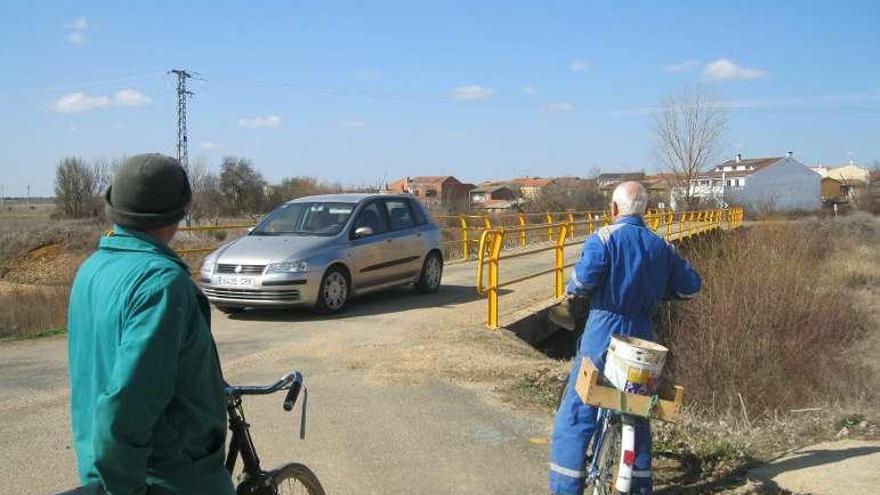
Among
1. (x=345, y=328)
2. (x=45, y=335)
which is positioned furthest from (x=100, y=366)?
(x=45, y=335)

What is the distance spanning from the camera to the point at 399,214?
11.9 m

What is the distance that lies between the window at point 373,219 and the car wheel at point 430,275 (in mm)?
1175

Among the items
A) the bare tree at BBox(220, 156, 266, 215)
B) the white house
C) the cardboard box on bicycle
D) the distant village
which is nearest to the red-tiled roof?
the distant village

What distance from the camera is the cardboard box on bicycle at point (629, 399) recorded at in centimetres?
361

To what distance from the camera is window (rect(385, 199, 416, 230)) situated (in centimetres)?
1174

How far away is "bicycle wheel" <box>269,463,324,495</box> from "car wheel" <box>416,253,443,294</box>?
29.5 ft

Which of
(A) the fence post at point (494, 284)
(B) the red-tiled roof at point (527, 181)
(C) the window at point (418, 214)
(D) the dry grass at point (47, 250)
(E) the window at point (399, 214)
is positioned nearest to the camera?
(A) the fence post at point (494, 284)

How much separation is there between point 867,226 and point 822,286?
34.9 meters

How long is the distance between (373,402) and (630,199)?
3106mm

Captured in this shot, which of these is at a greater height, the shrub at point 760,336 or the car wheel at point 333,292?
the car wheel at point 333,292

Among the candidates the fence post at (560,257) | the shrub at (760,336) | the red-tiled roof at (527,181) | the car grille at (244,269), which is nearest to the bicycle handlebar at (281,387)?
the shrub at (760,336)

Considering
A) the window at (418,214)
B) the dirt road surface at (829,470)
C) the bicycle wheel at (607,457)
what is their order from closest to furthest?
1. the bicycle wheel at (607,457)
2. the dirt road surface at (829,470)
3. the window at (418,214)

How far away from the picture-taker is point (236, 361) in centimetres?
761

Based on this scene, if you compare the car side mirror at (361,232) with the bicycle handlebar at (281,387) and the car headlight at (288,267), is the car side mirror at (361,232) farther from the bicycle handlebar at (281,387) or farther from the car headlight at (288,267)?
the bicycle handlebar at (281,387)
